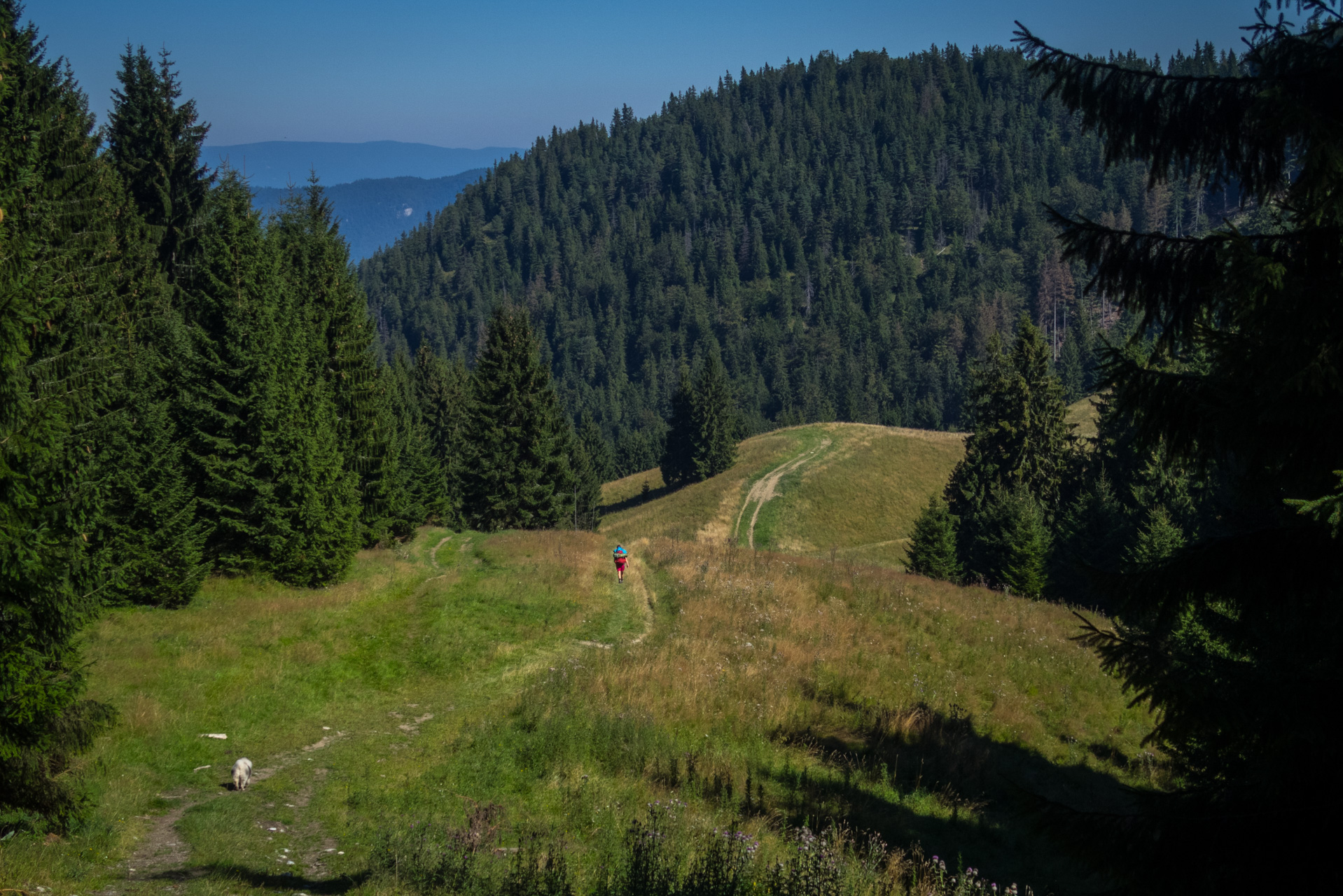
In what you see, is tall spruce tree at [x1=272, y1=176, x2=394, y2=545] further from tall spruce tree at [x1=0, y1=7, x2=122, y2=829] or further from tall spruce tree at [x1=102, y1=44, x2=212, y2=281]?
tall spruce tree at [x1=0, y1=7, x2=122, y2=829]

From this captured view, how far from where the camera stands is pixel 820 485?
7738 centimetres

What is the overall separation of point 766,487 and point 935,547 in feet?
101

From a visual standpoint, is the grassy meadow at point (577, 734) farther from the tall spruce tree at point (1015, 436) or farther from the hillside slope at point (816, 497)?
the hillside slope at point (816, 497)

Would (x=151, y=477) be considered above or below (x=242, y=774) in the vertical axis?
above

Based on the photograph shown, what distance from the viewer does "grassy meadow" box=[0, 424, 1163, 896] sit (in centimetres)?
889

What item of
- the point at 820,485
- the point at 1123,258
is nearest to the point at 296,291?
the point at 1123,258

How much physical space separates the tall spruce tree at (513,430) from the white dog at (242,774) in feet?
123

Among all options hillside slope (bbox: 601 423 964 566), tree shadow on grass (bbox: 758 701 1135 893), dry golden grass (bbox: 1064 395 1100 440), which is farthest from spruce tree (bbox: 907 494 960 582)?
dry golden grass (bbox: 1064 395 1100 440)

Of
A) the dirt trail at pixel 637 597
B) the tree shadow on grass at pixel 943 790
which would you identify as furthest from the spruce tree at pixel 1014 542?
the tree shadow on grass at pixel 943 790

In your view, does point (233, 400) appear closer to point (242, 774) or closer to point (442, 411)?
point (242, 774)

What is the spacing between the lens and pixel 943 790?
12734 mm

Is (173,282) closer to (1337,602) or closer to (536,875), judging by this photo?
(536,875)

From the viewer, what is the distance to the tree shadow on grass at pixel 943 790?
10695 mm

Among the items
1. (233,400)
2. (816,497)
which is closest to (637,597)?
(233,400)
